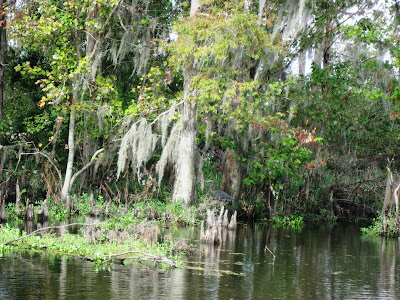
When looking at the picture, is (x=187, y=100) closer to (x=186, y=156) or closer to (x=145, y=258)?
(x=186, y=156)

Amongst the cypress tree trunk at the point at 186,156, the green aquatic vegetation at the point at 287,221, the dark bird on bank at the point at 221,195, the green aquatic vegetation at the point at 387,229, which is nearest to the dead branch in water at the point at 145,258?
the cypress tree trunk at the point at 186,156

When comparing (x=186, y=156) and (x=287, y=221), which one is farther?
(x=287, y=221)

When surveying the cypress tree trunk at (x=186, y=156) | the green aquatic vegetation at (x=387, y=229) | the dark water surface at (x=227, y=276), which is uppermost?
the cypress tree trunk at (x=186, y=156)

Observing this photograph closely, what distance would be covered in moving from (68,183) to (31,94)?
163 inches

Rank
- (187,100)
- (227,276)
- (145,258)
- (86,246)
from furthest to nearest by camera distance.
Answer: (187,100) → (86,246) → (145,258) → (227,276)

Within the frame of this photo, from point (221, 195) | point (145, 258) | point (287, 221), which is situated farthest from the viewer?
point (287, 221)

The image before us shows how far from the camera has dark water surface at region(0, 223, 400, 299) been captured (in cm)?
743

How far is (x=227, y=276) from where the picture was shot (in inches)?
350

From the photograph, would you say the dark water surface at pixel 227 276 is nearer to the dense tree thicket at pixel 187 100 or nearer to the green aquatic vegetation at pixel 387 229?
the green aquatic vegetation at pixel 387 229

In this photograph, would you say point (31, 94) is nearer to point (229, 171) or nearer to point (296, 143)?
point (229, 171)

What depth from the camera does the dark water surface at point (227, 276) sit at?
7434mm

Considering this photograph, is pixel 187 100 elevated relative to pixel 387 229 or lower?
elevated

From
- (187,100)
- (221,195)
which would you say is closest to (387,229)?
(221,195)

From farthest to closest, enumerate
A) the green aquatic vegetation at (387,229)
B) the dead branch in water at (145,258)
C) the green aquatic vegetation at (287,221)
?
the green aquatic vegetation at (287,221) → the green aquatic vegetation at (387,229) → the dead branch in water at (145,258)
